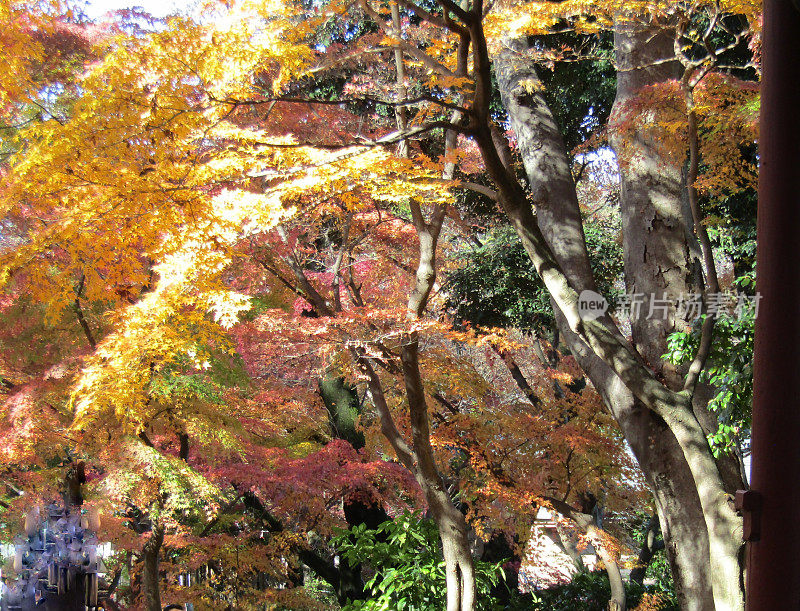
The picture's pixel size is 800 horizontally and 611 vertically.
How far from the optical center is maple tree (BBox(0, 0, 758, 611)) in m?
4.17

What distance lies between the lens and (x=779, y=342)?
2.13m

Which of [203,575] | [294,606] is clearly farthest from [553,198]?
[203,575]

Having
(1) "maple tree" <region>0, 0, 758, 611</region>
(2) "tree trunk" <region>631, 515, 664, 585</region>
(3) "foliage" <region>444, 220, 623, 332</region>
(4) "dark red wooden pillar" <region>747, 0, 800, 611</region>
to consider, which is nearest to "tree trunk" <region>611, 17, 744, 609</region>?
(1) "maple tree" <region>0, 0, 758, 611</region>


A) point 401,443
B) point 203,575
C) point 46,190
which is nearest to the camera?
point 46,190

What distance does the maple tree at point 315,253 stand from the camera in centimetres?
417

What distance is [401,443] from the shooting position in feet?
20.3

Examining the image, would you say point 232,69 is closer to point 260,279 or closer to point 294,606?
point 260,279

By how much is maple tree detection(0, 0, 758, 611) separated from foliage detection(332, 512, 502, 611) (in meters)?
0.60

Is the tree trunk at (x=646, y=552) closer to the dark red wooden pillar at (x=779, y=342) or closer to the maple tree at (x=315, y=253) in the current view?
the maple tree at (x=315, y=253)

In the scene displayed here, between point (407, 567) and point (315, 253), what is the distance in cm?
366

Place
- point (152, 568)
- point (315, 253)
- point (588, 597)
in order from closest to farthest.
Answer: point (152, 568) → point (315, 253) → point (588, 597)

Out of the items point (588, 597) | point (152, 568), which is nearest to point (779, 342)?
point (152, 568)

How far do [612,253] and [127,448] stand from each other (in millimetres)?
6024

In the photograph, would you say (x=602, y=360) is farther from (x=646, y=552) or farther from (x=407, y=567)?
(x=646, y=552)
